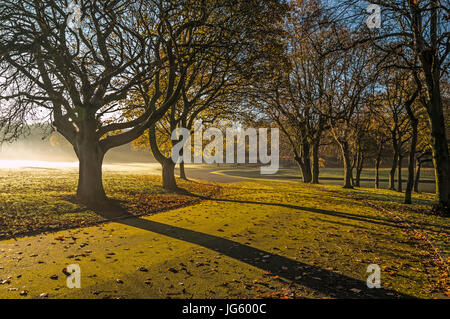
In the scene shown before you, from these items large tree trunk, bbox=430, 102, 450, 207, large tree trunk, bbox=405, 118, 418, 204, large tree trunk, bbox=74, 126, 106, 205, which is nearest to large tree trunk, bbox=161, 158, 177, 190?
large tree trunk, bbox=74, 126, 106, 205

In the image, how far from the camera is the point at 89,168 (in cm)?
1221

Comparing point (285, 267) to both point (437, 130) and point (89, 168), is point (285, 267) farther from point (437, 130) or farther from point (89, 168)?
point (437, 130)

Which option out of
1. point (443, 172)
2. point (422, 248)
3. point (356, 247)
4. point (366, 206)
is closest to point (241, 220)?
point (356, 247)

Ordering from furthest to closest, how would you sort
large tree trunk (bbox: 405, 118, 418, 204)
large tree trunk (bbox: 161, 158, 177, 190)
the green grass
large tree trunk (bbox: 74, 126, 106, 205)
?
large tree trunk (bbox: 161, 158, 177, 190) < large tree trunk (bbox: 405, 118, 418, 204) < large tree trunk (bbox: 74, 126, 106, 205) < the green grass

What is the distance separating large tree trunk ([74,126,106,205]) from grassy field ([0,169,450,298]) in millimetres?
959

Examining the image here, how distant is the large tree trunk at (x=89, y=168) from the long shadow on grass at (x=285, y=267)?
13.8ft

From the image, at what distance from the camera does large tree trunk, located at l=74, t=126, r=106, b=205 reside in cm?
1217

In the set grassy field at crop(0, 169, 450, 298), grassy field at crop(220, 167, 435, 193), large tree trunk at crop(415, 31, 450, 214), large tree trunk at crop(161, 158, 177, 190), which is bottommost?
grassy field at crop(220, 167, 435, 193)

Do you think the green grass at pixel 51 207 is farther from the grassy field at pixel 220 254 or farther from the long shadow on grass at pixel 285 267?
the long shadow on grass at pixel 285 267

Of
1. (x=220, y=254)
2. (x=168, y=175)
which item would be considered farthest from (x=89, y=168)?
(x=220, y=254)

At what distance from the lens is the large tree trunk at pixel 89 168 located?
12.2m

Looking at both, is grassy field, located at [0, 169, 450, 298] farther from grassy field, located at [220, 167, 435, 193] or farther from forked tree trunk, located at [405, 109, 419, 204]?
grassy field, located at [220, 167, 435, 193]

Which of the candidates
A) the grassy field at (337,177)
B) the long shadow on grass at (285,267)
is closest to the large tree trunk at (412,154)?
the long shadow on grass at (285,267)
